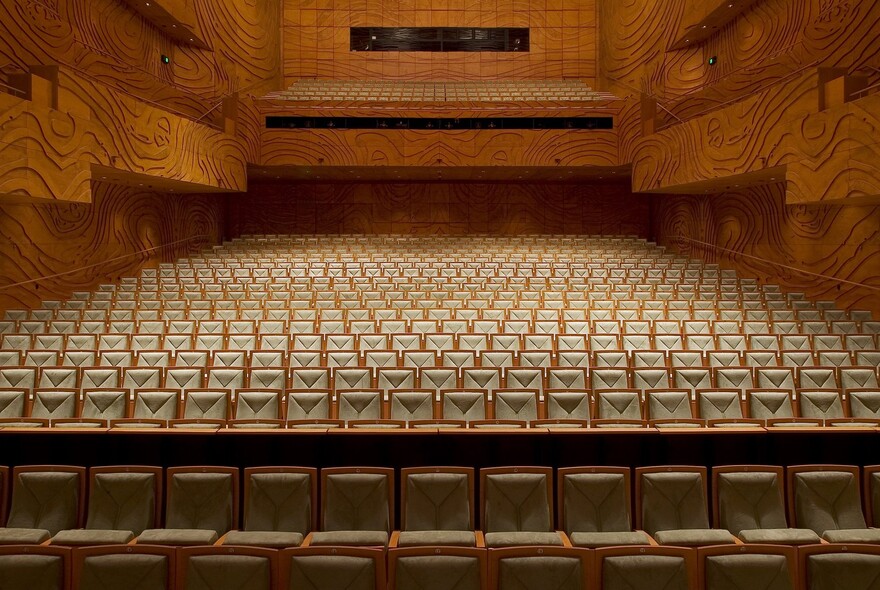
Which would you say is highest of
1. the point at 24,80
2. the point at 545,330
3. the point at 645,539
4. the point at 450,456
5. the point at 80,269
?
the point at 24,80

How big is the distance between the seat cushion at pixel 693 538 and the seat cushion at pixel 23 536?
1.92 metres

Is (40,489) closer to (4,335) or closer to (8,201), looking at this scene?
(4,335)

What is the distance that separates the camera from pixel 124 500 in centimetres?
221

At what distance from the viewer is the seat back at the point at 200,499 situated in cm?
218

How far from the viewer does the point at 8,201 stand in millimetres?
5184

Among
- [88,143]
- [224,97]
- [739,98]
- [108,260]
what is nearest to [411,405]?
[88,143]

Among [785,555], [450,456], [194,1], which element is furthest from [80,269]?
[785,555]

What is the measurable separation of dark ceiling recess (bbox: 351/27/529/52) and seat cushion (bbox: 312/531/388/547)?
936 centimetres

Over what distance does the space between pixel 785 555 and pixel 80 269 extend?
6.38m

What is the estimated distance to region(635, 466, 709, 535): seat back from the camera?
2.18 meters

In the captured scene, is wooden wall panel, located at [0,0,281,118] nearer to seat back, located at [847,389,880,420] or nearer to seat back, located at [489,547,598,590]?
seat back, located at [489,547,598,590]

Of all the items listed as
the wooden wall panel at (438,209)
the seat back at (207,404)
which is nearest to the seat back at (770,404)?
the seat back at (207,404)

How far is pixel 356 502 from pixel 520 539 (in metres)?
0.59

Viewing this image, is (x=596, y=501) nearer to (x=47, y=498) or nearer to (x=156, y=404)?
(x=47, y=498)
